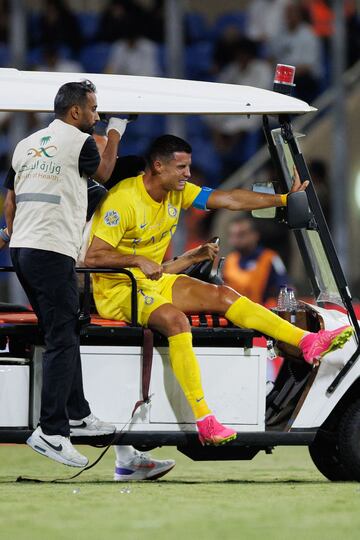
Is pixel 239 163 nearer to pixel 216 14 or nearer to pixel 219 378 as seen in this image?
pixel 216 14

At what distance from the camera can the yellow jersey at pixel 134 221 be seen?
719 centimetres

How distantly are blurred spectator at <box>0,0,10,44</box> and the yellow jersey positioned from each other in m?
7.85

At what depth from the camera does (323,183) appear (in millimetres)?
13500

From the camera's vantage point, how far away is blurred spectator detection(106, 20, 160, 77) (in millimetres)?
14391

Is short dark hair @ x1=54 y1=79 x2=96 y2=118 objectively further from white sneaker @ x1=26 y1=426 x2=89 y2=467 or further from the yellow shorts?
white sneaker @ x1=26 y1=426 x2=89 y2=467

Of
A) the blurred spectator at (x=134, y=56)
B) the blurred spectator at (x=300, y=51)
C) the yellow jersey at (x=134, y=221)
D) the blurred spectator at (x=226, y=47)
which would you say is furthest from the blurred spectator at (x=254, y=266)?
the yellow jersey at (x=134, y=221)

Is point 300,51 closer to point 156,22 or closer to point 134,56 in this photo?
point 156,22

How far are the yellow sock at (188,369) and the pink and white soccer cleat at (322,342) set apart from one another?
57 cm

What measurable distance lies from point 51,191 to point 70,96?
0.48 m

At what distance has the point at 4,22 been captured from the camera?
15.0 metres

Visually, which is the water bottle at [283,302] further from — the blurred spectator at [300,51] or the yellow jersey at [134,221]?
the blurred spectator at [300,51]

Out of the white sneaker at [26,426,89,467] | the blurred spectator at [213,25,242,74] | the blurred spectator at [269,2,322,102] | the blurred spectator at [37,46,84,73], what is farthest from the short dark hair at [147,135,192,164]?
the blurred spectator at [213,25,242,74]

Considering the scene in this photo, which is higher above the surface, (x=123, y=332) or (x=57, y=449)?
(x=123, y=332)

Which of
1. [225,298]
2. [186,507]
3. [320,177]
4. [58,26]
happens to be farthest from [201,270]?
[58,26]
